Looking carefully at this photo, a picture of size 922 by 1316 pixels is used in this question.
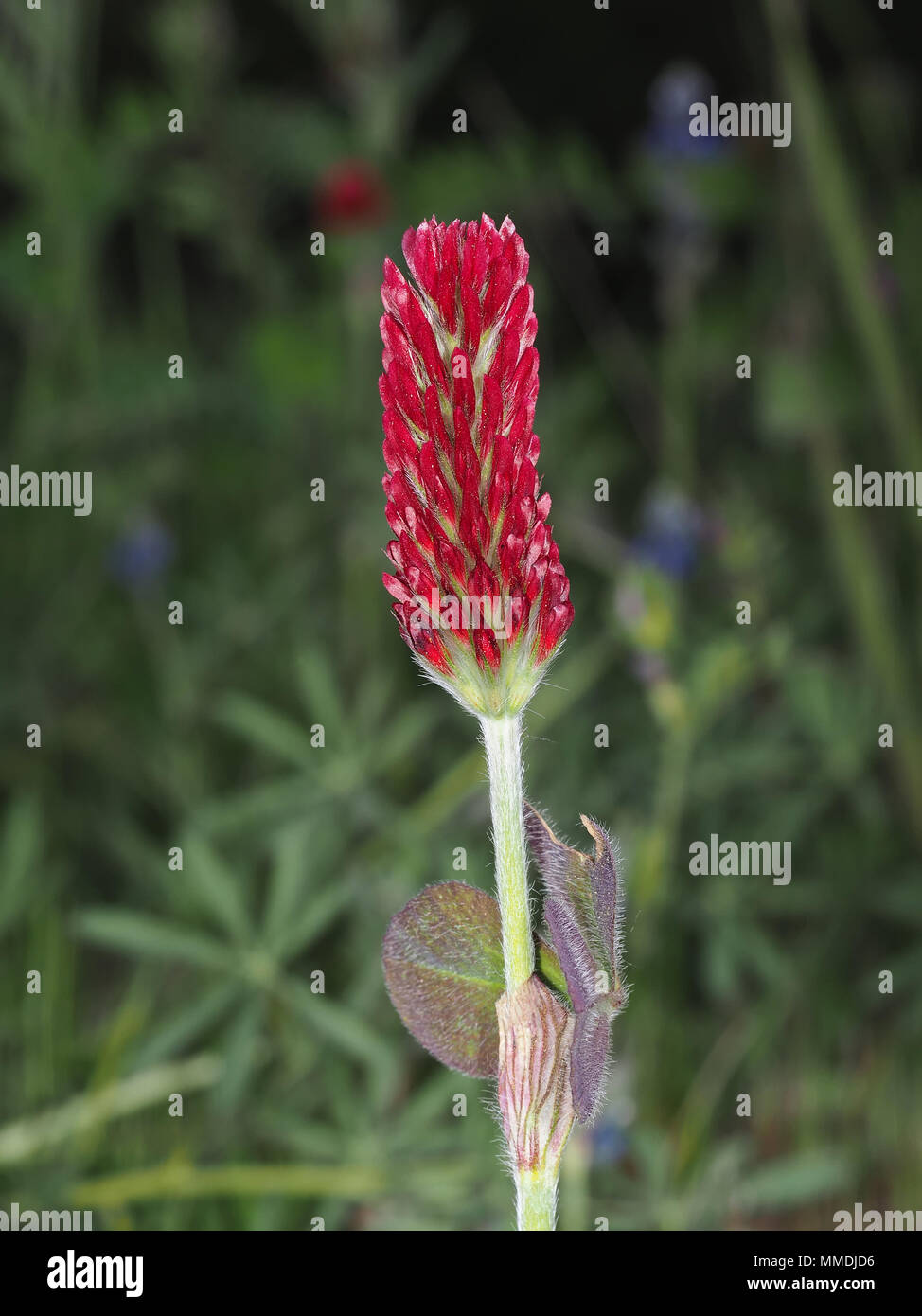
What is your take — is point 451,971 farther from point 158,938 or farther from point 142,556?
point 142,556

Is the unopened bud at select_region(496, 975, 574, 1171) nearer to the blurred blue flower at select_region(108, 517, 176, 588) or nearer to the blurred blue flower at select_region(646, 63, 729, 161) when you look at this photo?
the blurred blue flower at select_region(108, 517, 176, 588)

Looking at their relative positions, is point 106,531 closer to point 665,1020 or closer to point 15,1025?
point 15,1025

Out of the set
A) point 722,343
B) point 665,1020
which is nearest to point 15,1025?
point 665,1020

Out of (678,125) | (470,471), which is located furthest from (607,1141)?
(678,125)

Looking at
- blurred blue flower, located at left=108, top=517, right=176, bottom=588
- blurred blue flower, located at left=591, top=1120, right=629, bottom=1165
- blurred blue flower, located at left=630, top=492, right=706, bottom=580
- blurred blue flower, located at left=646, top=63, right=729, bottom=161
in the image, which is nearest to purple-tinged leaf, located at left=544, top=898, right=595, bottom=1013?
blurred blue flower, located at left=591, top=1120, right=629, bottom=1165

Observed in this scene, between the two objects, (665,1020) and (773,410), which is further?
Answer: (773,410)
